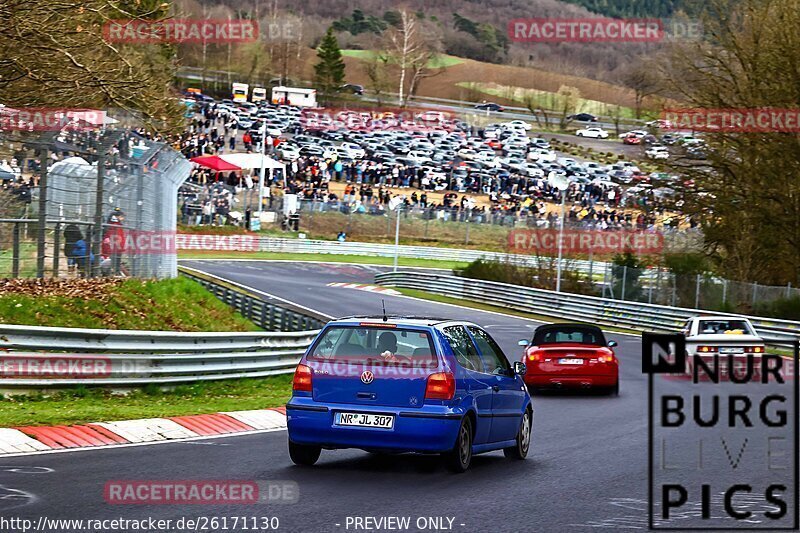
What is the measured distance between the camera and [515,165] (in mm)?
89125

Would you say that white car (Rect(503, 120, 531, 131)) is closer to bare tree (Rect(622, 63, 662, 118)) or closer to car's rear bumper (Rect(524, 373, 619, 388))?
bare tree (Rect(622, 63, 662, 118))

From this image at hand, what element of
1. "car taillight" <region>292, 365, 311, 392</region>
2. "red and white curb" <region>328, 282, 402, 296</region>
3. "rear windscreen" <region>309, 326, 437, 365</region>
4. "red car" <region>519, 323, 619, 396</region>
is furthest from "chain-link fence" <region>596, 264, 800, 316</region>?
"car taillight" <region>292, 365, 311, 392</region>

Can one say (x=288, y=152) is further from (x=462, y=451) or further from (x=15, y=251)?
(x=462, y=451)

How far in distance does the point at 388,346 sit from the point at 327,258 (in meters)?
51.2

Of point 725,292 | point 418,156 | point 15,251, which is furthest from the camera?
point 418,156

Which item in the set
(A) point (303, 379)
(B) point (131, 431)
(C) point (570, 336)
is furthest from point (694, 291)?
(A) point (303, 379)

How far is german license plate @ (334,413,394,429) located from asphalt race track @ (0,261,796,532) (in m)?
0.43

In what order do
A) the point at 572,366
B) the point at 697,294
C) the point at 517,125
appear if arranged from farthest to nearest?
the point at 517,125 < the point at 697,294 < the point at 572,366

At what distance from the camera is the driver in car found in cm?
1073

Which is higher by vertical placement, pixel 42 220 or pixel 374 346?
pixel 42 220

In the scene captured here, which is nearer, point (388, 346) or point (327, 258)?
point (388, 346)

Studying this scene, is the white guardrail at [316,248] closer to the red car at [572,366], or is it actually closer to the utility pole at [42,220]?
the red car at [572,366]

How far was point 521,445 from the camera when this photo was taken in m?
12.4

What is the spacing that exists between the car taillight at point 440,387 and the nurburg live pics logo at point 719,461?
1.87 m
